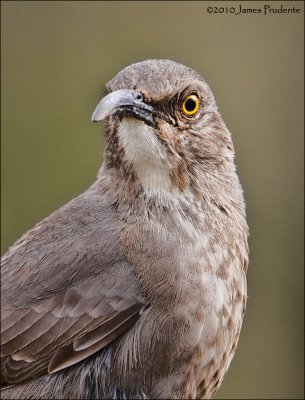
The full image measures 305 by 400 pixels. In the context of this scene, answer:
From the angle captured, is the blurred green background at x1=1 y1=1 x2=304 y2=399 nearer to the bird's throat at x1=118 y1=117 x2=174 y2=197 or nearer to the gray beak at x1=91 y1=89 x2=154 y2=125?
the bird's throat at x1=118 y1=117 x2=174 y2=197

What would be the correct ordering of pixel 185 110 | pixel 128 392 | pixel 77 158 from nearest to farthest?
pixel 128 392 < pixel 185 110 < pixel 77 158

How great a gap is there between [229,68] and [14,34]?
7.02ft

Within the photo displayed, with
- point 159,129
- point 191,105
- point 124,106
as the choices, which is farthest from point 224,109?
point 124,106

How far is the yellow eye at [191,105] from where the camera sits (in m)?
5.88

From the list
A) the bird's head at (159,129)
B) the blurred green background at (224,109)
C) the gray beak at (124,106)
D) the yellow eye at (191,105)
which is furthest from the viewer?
the blurred green background at (224,109)

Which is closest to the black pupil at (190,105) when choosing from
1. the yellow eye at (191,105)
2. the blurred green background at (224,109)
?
the yellow eye at (191,105)

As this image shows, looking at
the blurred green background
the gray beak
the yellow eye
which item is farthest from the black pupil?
the blurred green background

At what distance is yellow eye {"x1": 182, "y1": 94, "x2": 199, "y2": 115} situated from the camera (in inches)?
231

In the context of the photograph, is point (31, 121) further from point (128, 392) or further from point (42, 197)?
point (128, 392)

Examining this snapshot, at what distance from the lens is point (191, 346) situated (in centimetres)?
550

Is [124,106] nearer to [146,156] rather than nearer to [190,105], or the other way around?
[146,156]

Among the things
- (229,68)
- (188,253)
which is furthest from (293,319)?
(188,253)

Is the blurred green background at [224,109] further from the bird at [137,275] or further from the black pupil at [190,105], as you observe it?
the bird at [137,275]

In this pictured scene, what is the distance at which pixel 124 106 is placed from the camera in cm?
553
